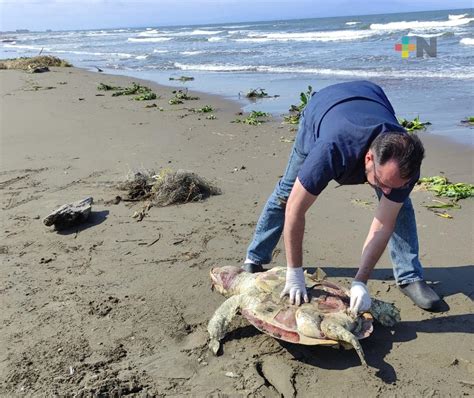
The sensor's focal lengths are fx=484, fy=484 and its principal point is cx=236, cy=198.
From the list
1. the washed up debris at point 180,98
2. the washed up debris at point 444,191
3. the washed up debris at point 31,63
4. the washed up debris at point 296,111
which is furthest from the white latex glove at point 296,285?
the washed up debris at point 31,63

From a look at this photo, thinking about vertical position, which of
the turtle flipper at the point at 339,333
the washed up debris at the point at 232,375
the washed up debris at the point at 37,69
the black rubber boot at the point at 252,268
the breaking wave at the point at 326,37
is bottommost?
the washed up debris at the point at 232,375

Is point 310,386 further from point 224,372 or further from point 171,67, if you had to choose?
point 171,67

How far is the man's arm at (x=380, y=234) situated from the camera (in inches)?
112

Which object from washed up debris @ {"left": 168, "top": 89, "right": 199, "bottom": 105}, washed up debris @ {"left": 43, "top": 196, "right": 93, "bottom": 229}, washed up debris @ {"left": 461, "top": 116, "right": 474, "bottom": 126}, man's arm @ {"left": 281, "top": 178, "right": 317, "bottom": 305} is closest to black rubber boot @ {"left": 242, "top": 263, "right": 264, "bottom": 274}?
man's arm @ {"left": 281, "top": 178, "right": 317, "bottom": 305}

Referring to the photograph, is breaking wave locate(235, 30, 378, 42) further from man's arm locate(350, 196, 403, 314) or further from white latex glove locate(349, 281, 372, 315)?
white latex glove locate(349, 281, 372, 315)

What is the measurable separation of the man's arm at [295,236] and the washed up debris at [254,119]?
5710 mm

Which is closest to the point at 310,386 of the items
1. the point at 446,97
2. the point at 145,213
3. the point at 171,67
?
the point at 145,213

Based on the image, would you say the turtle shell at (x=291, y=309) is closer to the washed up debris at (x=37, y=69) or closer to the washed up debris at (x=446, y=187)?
the washed up debris at (x=446, y=187)

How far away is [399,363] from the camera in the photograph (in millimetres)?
2793

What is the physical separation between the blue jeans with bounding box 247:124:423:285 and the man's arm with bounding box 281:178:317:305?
60 cm

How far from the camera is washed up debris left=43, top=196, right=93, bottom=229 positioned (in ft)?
14.8

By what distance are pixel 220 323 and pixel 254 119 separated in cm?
605

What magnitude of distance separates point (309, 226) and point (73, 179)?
3.05 meters

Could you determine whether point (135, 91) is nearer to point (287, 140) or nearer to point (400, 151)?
point (287, 140)
